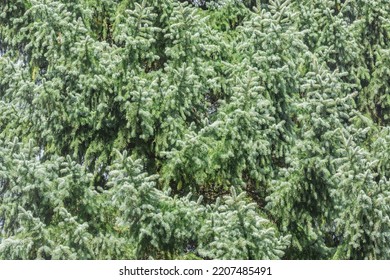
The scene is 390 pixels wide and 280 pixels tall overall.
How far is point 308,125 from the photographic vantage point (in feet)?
34.1

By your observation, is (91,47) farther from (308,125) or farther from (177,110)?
(308,125)

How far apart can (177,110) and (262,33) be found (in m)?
1.44

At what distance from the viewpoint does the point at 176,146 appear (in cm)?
1062

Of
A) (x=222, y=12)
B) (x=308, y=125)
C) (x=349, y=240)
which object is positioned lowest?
(x=349, y=240)

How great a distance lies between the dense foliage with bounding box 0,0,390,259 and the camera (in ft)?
31.1

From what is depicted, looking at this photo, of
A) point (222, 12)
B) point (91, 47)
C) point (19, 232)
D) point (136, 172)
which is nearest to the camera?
point (136, 172)

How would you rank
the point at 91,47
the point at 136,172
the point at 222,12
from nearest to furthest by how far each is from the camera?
the point at 136,172, the point at 91,47, the point at 222,12

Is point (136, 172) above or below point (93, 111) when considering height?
below

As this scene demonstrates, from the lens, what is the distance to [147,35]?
427 inches

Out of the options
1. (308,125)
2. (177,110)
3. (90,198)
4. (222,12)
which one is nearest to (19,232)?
(90,198)

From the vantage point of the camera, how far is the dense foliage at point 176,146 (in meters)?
9.47

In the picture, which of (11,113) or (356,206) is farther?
(11,113)

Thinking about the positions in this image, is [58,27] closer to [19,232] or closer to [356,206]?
[19,232]

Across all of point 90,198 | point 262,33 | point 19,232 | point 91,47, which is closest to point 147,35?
point 91,47
